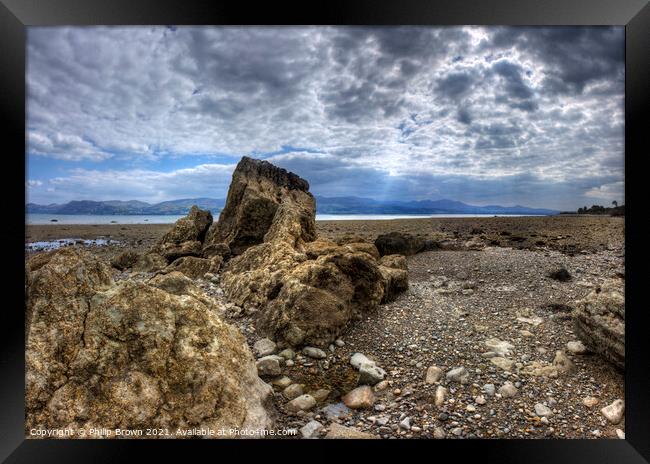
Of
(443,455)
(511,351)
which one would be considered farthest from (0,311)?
(511,351)

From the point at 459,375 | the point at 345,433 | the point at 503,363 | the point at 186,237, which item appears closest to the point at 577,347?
the point at 503,363

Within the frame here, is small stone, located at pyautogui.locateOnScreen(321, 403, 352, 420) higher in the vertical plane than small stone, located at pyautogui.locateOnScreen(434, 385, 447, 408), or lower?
lower

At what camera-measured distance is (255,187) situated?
8164 millimetres

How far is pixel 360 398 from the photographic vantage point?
3.70 meters

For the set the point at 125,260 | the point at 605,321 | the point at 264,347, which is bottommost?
the point at 264,347

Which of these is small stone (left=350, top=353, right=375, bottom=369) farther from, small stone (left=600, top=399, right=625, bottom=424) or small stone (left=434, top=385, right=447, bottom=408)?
small stone (left=600, top=399, right=625, bottom=424)

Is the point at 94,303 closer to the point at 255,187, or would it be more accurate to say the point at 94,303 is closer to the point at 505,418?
the point at 505,418

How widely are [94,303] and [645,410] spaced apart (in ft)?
18.9

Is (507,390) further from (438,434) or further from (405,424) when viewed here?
(405,424)

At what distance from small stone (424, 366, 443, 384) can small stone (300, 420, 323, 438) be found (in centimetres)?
135

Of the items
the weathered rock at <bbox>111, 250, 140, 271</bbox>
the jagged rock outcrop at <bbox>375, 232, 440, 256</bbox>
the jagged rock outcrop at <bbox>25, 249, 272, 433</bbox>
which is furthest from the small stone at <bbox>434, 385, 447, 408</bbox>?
the weathered rock at <bbox>111, 250, 140, 271</bbox>

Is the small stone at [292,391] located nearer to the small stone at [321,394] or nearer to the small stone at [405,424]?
the small stone at [321,394]

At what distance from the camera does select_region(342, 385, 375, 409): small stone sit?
3672 millimetres
